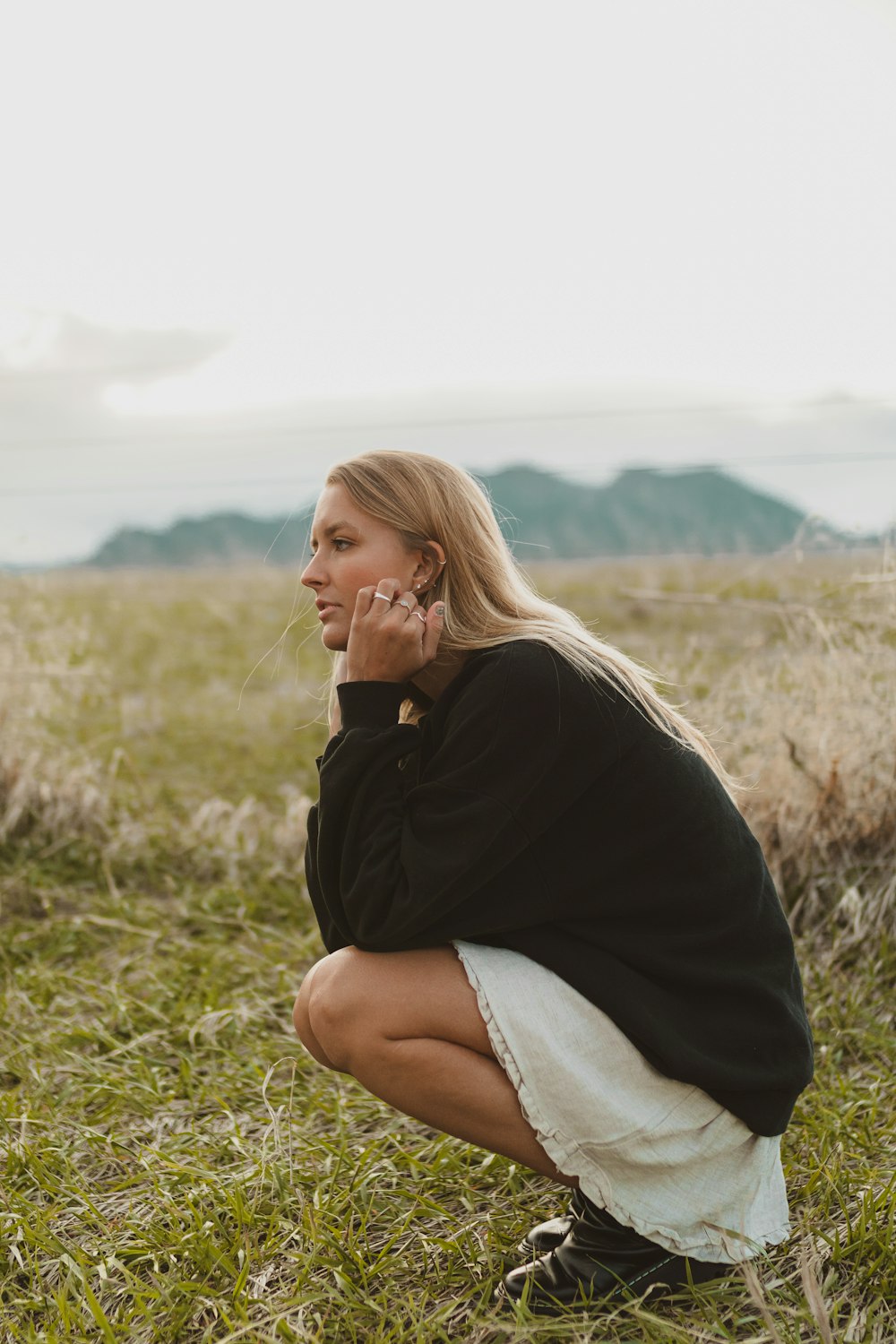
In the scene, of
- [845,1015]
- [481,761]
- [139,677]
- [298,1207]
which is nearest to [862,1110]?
[845,1015]

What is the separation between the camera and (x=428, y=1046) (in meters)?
1.88

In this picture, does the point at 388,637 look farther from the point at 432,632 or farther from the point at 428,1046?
the point at 428,1046

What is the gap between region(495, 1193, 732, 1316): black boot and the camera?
187cm

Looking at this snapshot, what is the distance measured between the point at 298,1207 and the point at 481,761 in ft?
3.40

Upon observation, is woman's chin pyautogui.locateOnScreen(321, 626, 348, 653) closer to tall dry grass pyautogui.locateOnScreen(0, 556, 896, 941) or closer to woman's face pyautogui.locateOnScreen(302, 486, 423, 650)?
woman's face pyautogui.locateOnScreen(302, 486, 423, 650)

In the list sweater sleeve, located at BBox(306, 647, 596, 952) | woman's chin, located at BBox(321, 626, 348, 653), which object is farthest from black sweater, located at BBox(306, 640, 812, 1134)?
woman's chin, located at BBox(321, 626, 348, 653)

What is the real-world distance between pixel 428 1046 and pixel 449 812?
0.38m

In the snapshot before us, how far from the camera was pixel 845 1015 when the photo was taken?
3.14 metres

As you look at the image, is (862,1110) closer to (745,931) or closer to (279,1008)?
(745,931)

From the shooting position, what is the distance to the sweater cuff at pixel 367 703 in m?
2.04

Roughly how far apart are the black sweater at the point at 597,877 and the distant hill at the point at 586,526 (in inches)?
29.1

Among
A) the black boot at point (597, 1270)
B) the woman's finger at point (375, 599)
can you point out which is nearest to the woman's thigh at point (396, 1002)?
the black boot at point (597, 1270)

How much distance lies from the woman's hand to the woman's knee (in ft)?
1.61

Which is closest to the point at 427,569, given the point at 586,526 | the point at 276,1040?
the point at 276,1040
